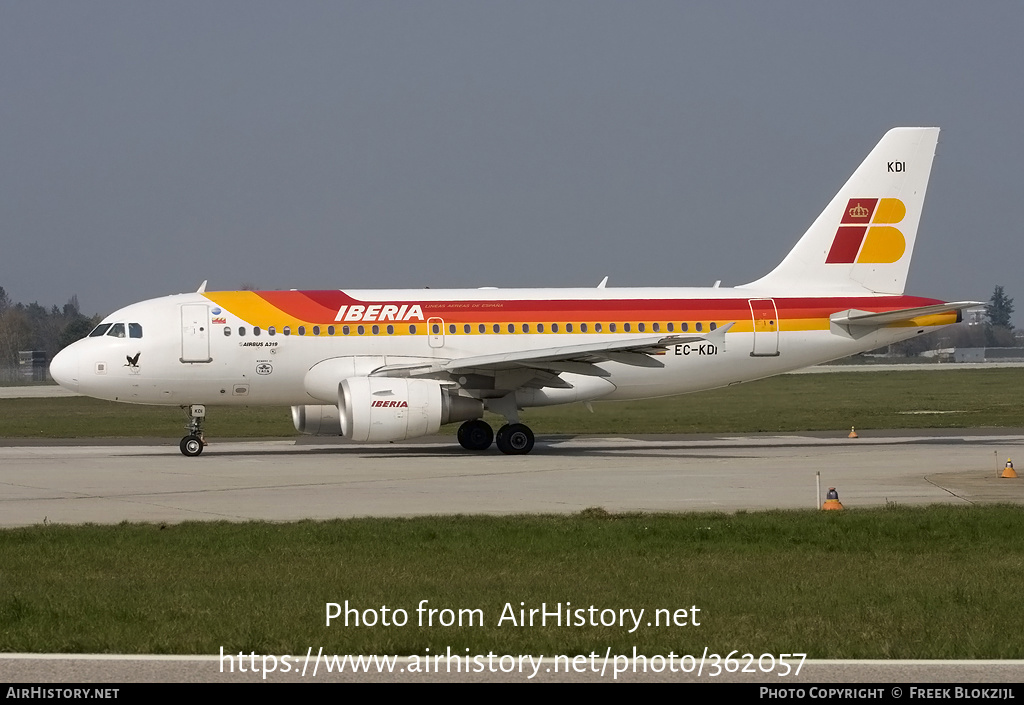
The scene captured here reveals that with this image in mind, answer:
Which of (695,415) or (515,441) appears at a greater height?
(515,441)

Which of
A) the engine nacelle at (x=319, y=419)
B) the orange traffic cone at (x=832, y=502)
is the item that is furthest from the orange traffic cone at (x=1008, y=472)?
the engine nacelle at (x=319, y=419)

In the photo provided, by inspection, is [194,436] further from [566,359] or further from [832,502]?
[832,502]

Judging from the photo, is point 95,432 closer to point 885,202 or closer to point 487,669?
point 885,202

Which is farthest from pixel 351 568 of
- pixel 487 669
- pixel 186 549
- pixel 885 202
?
pixel 885 202

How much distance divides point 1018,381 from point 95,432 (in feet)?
160

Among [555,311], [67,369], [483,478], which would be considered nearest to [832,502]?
[483,478]

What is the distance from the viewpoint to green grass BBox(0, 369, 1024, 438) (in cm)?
3528

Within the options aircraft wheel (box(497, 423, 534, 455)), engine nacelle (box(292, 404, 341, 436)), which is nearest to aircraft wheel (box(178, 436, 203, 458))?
engine nacelle (box(292, 404, 341, 436))

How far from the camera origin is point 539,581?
34.3 feet

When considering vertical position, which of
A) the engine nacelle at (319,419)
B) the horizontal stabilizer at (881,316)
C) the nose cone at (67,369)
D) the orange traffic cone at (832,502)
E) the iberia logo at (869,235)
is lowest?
the orange traffic cone at (832,502)

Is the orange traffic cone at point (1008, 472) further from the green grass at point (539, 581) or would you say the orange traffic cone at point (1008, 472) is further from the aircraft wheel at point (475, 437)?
the aircraft wheel at point (475, 437)

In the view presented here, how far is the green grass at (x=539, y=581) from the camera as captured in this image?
8133mm

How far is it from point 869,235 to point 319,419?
43.2 ft

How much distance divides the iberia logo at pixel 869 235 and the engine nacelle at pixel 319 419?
11.7 meters
